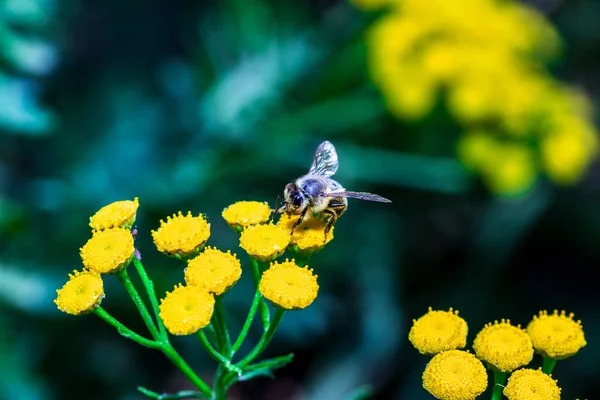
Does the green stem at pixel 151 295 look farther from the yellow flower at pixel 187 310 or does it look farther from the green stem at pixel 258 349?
the green stem at pixel 258 349

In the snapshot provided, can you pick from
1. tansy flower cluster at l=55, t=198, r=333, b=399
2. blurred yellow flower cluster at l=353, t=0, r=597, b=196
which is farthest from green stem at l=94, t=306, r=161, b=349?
blurred yellow flower cluster at l=353, t=0, r=597, b=196

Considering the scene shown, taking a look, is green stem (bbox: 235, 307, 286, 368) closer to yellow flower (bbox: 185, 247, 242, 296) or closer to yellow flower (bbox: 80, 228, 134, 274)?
yellow flower (bbox: 185, 247, 242, 296)

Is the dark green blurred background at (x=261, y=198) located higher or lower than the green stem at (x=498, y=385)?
higher

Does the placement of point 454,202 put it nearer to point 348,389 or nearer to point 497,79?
point 497,79

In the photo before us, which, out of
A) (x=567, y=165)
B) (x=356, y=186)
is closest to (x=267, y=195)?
(x=356, y=186)

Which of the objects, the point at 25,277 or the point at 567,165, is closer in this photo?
the point at 25,277

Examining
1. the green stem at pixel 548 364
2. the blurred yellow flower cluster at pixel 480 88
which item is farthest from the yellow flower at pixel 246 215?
the blurred yellow flower cluster at pixel 480 88
